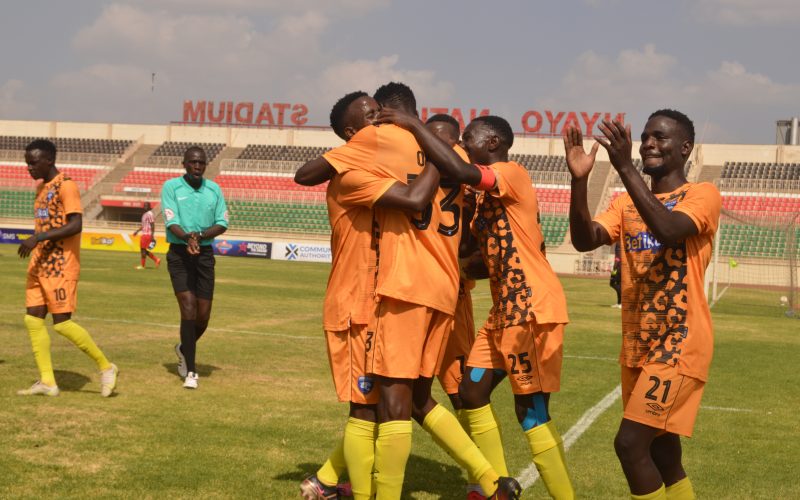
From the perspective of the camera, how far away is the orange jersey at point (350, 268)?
479 centimetres

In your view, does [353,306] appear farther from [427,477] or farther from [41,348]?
[41,348]

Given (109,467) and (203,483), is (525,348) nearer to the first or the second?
(203,483)

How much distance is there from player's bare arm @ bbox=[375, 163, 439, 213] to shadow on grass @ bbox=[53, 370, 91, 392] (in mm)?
5119

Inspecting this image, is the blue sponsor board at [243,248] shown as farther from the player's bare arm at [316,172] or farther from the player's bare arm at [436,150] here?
the player's bare arm at [436,150]

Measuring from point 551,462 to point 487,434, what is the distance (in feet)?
1.48

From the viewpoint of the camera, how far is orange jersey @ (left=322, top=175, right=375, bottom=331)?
479cm

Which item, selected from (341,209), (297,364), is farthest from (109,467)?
(297,364)

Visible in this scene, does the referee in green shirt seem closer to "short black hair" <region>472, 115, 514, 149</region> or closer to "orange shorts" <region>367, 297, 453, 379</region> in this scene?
"short black hair" <region>472, 115, 514, 149</region>

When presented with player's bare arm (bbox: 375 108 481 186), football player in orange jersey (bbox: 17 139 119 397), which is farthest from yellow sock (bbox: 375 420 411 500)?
football player in orange jersey (bbox: 17 139 119 397)

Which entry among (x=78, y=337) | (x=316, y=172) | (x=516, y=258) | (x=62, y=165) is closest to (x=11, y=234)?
(x=62, y=165)

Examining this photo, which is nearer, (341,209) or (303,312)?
(341,209)

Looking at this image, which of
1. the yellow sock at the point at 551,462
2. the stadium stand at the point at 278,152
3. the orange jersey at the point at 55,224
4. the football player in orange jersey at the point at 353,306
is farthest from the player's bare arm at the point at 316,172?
the stadium stand at the point at 278,152

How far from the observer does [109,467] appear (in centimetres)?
592

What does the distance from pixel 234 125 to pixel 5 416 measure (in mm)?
61461
